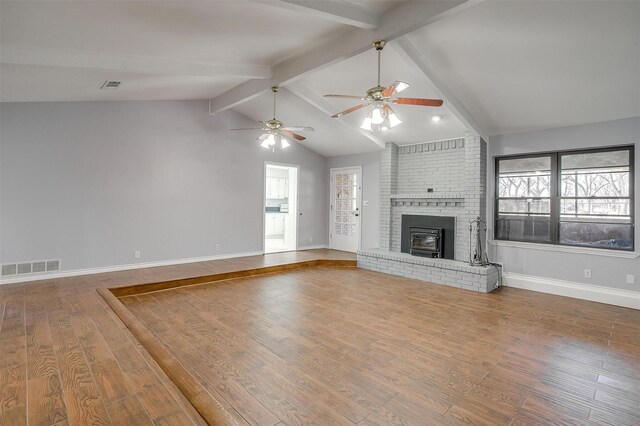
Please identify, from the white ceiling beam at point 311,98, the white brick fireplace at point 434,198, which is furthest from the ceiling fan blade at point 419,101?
the white brick fireplace at point 434,198

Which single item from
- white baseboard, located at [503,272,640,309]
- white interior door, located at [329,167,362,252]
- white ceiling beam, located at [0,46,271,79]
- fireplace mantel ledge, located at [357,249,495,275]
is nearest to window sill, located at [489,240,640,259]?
white baseboard, located at [503,272,640,309]

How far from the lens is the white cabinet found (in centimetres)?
994

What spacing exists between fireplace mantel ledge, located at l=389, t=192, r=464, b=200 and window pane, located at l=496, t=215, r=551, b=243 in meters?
0.80

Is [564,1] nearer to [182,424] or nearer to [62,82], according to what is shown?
[182,424]

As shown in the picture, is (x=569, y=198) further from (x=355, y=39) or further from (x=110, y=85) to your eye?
(x=110, y=85)

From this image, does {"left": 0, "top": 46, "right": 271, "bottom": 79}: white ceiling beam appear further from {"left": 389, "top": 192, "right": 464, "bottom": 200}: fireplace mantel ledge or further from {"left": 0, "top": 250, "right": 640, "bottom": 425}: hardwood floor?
{"left": 389, "top": 192, "right": 464, "bottom": 200}: fireplace mantel ledge

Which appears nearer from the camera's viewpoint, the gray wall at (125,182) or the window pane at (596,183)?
the window pane at (596,183)

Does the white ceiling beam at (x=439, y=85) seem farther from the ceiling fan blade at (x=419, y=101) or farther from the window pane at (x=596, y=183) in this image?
the window pane at (x=596, y=183)

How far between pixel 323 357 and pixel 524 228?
4.27m

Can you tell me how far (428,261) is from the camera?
18.4 feet

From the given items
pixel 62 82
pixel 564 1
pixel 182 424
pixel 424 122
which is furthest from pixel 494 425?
pixel 62 82

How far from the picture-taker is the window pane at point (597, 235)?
4.42 metres

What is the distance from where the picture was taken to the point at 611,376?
8.37 ft

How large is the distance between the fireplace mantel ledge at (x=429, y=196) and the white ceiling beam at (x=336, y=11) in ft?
11.2
